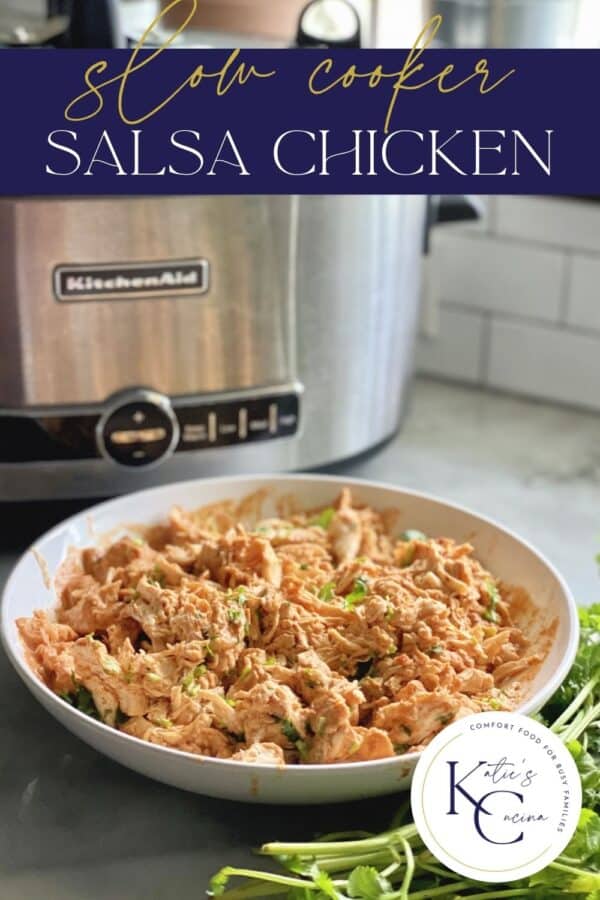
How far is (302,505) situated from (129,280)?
23 centimetres

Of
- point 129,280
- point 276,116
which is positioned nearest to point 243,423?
point 129,280

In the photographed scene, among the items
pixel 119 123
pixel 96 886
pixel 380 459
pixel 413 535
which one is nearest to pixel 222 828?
pixel 96 886

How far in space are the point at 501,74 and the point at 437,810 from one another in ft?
1.78

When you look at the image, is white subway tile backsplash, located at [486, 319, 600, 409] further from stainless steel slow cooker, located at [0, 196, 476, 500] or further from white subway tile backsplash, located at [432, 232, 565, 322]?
stainless steel slow cooker, located at [0, 196, 476, 500]

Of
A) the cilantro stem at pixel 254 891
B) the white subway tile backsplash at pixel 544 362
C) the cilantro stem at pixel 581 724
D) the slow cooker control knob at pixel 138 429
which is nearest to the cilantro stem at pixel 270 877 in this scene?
the cilantro stem at pixel 254 891

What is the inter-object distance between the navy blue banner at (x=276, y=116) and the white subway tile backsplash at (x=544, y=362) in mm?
479

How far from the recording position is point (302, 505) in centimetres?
101

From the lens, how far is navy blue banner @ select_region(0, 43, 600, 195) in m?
0.89

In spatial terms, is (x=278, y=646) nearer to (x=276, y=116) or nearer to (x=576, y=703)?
(x=576, y=703)

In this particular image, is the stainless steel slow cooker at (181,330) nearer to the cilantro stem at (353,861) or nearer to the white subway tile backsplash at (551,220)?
the white subway tile backsplash at (551,220)

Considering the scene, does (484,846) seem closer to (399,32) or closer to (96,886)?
(96,886)

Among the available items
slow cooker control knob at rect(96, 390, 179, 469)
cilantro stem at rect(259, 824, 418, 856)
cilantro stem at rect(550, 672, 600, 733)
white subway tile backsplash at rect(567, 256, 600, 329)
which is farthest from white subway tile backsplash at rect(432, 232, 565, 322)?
cilantro stem at rect(259, 824, 418, 856)

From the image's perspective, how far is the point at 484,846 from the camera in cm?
65

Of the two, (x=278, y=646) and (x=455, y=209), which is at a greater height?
(x=455, y=209)
